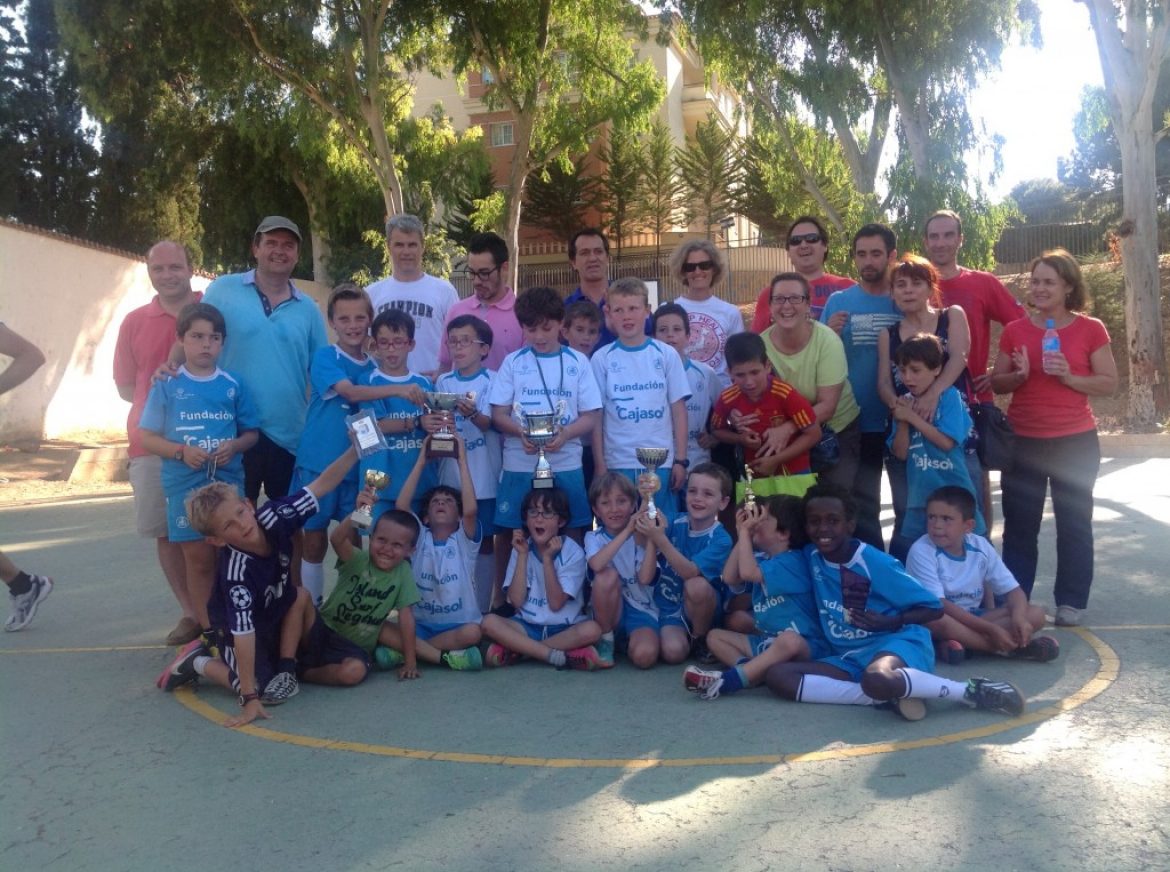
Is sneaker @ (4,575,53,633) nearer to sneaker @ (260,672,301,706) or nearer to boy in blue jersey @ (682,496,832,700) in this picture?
sneaker @ (260,672,301,706)

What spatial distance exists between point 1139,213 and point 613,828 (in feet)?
50.7

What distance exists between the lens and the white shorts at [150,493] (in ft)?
18.8

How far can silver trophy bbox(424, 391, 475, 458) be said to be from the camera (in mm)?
5445

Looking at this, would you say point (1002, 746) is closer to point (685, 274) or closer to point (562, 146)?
point (685, 274)

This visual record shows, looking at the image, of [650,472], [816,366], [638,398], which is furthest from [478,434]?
[816,366]

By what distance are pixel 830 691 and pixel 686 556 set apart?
1169mm

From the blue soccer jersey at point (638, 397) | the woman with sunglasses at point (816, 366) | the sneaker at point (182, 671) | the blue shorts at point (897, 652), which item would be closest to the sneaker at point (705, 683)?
the blue shorts at point (897, 652)

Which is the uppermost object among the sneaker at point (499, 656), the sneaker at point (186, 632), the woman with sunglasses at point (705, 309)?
the woman with sunglasses at point (705, 309)

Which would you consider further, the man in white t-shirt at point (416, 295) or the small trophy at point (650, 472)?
the man in white t-shirt at point (416, 295)

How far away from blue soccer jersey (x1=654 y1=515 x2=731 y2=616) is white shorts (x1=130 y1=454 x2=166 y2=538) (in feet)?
8.84

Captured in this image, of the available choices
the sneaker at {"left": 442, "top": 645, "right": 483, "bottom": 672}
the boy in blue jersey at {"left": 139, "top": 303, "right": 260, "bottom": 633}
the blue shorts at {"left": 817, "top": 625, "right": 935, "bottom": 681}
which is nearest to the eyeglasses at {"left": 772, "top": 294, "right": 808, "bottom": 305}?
the blue shorts at {"left": 817, "top": 625, "right": 935, "bottom": 681}

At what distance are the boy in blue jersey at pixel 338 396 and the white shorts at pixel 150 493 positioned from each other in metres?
0.71

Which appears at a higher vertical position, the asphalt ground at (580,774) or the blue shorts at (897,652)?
the blue shorts at (897,652)

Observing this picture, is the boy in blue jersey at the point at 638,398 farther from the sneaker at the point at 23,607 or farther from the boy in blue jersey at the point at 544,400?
the sneaker at the point at 23,607
